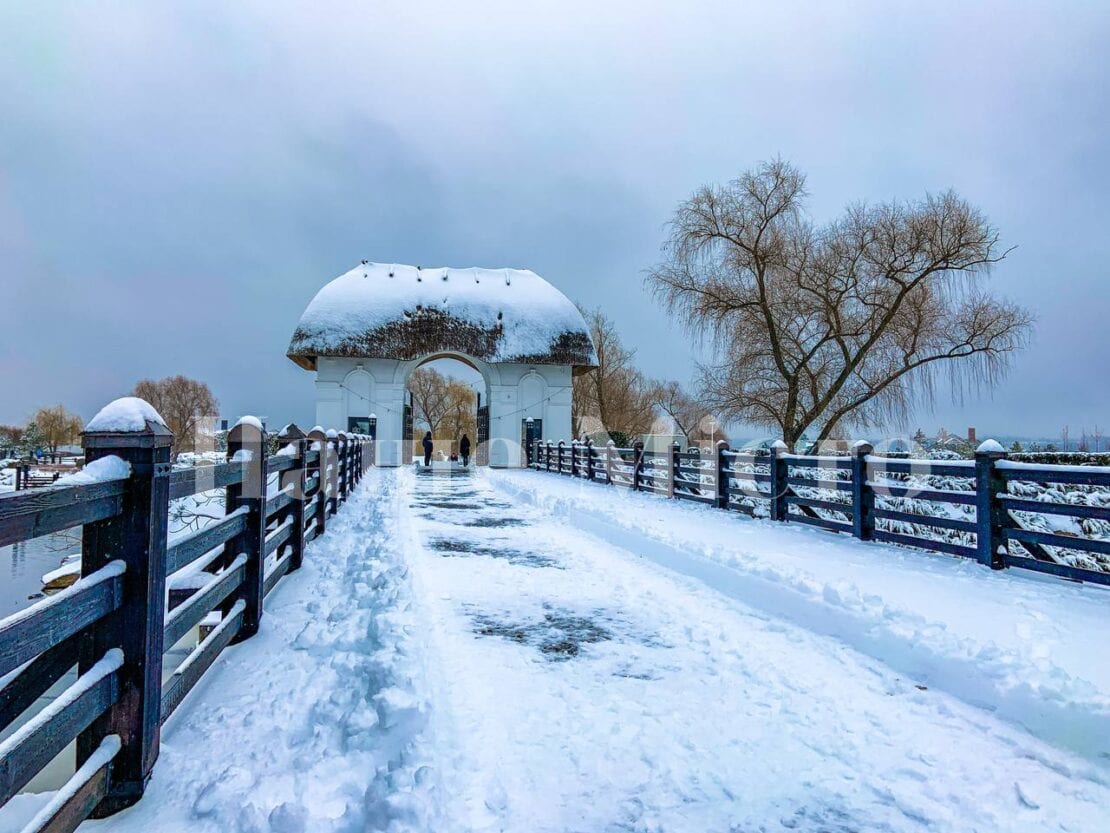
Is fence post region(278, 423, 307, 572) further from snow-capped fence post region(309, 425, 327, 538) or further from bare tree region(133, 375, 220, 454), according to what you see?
bare tree region(133, 375, 220, 454)

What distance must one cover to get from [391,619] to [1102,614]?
506cm

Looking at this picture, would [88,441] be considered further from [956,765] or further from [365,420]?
[365,420]

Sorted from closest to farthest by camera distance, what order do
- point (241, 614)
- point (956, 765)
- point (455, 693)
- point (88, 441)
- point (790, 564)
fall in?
point (88, 441) → point (956, 765) → point (455, 693) → point (241, 614) → point (790, 564)

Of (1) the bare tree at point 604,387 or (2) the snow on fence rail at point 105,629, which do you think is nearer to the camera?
(2) the snow on fence rail at point 105,629

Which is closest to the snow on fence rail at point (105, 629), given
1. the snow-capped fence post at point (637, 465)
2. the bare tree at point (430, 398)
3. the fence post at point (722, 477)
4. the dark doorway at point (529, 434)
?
the fence post at point (722, 477)

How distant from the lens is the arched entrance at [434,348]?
28.2 metres

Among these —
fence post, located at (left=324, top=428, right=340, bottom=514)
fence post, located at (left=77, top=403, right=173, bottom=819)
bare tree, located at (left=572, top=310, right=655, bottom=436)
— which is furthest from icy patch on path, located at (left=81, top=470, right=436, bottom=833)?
bare tree, located at (left=572, top=310, right=655, bottom=436)

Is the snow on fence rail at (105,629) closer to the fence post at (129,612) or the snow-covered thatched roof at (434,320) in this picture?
the fence post at (129,612)

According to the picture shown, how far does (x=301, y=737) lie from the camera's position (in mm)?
2682

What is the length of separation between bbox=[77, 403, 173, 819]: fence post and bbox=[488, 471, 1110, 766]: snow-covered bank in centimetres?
379

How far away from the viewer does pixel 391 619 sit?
4305 millimetres

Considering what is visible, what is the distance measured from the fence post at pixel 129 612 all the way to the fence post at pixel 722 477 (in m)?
10.4

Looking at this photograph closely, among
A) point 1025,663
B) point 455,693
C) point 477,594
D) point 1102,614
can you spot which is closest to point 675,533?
point 477,594

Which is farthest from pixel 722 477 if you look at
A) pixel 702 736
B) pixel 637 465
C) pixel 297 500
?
pixel 702 736
